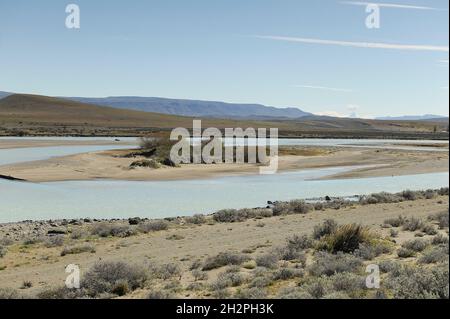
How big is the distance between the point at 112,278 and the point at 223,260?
2881 millimetres

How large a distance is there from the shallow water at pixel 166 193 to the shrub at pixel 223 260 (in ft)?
31.0

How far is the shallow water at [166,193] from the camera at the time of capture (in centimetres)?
2222

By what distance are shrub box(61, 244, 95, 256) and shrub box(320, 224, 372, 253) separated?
6.51 m

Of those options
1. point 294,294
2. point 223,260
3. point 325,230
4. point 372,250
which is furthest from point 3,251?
point 372,250

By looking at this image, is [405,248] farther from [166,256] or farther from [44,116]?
[44,116]

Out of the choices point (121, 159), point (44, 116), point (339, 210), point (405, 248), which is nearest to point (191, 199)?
point (339, 210)

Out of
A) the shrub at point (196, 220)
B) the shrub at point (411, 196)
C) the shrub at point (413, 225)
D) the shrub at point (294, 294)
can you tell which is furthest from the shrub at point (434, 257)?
the shrub at point (411, 196)

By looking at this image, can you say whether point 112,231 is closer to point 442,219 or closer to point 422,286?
point 442,219

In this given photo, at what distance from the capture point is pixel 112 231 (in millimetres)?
17234

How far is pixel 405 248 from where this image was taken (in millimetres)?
12609

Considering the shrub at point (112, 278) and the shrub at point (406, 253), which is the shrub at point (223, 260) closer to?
the shrub at point (112, 278)
